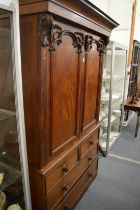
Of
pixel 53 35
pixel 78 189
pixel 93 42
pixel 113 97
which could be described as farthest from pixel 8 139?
pixel 113 97

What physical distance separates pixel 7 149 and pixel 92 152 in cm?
101

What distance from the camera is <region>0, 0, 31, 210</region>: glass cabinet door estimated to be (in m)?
1.04

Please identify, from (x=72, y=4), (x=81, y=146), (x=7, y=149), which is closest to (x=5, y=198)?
(x=7, y=149)

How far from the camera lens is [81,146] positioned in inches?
69.7

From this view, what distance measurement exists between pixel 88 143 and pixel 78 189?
1.55ft

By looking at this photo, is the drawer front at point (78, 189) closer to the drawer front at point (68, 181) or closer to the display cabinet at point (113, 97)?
the drawer front at point (68, 181)

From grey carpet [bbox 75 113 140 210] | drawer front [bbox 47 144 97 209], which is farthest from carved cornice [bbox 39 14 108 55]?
grey carpet [bbox 75 113 140 210]

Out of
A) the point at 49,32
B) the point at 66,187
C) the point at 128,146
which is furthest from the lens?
the point at 128,146

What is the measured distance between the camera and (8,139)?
1373mm

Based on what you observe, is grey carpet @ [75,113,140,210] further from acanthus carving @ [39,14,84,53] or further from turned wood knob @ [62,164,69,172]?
acanthus carving @ [39,14,84,53]

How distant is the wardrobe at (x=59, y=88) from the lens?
43.1 inches

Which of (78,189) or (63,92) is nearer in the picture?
(63,92)

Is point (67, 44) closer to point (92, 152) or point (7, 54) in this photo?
point (7, 54)

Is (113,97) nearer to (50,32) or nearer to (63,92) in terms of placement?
(63,92)
